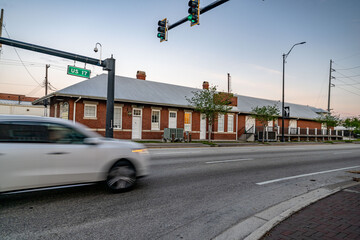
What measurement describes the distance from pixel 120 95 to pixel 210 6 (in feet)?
49.2

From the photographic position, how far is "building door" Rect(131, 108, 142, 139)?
23.6 metres

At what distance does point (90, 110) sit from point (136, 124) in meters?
4.57

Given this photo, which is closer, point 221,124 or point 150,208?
point 150,208

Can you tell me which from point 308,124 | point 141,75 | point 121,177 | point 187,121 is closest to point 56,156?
point 121,177

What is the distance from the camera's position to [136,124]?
23750 millimetres

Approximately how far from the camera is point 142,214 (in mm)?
4344

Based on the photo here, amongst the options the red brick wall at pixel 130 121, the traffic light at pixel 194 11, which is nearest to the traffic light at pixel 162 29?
the traffic light at pixel 194 11

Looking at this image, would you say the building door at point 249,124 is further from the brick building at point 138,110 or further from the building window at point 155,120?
the building window at point 155,120

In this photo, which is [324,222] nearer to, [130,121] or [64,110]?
[130,121]

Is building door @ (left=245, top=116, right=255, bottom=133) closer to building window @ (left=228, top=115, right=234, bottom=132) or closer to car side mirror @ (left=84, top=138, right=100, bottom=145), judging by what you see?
building window @ (left=228, top=115, right=234, bottom=132)

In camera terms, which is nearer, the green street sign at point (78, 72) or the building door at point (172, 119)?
the green street sign at point (78, 72)

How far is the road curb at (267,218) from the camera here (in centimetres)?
357

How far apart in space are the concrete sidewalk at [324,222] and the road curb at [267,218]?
0.09m

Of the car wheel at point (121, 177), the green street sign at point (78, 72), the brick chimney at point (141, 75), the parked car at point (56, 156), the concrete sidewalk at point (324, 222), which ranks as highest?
the brick chimney at point (141, 75)
